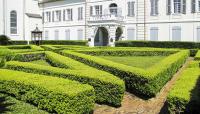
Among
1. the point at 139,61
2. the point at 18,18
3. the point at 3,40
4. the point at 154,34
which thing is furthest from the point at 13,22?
the point at 139,61

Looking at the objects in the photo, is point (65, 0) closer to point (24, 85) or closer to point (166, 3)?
point (166, 3)

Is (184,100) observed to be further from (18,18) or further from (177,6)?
(18,18)

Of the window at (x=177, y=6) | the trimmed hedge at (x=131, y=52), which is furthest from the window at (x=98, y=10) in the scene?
the trimmed hedge at (x=131, y=52)

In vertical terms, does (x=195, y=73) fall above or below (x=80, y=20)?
below

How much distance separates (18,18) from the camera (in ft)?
159

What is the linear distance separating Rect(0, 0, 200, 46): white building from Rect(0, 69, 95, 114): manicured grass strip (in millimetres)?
24266

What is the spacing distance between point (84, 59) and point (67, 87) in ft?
26.4

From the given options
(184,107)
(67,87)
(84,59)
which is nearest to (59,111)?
(67,87)

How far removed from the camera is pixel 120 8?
128ft

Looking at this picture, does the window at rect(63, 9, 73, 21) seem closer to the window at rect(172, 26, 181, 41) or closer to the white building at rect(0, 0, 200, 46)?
the white building at rect(0, 0, 200, 46)

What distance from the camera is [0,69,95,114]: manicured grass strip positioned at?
9.72 metres

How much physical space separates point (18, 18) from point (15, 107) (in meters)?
39.5

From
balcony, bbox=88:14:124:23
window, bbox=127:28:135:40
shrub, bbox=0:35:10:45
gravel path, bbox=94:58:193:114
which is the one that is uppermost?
balcony, bbox=88:14:124:23

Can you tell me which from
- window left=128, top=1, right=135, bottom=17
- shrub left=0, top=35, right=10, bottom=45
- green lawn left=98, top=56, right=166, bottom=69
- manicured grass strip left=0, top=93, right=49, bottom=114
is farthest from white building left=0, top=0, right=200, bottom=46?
manicured grass strip left=0, top=93, right=49, bottom=114
